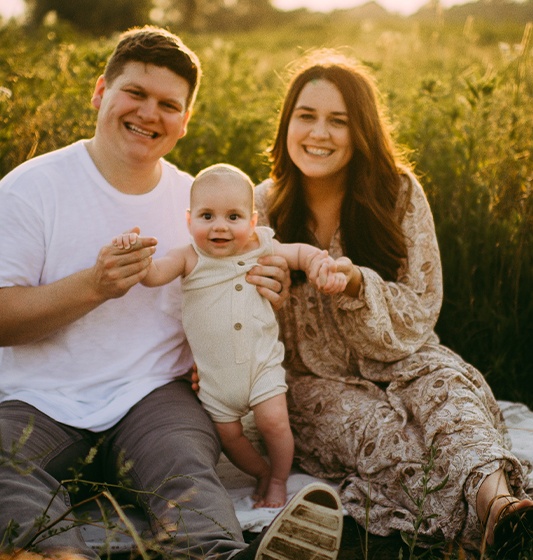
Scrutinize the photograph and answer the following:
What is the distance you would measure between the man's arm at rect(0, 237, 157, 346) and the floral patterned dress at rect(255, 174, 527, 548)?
901 mm

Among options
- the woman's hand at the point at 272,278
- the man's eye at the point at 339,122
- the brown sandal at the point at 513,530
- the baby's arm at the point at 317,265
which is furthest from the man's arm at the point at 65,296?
the brown sandal at the point at 513,530

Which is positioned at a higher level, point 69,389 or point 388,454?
point 69,389

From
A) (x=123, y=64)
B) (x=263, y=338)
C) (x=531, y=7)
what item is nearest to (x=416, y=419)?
(x=263, y=338)

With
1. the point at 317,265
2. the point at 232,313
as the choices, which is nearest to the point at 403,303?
the point at 317,265

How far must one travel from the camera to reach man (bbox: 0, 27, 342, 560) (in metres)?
2.47

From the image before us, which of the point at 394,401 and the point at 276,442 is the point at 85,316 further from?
the point at 394,401

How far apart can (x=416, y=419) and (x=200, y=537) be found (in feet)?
3.55

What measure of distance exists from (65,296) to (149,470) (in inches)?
25.4

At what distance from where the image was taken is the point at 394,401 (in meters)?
2.97

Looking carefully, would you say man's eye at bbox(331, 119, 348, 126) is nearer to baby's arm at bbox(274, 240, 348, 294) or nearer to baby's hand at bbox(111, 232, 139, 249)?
baby's arm at bbox(274, 240, 348, 294)

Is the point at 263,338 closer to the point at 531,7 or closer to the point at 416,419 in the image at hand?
the point at 416,419

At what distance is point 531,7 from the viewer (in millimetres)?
26922

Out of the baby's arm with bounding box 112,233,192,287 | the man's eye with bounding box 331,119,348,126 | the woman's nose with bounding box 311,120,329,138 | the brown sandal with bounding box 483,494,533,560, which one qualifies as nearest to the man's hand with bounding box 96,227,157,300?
the baby's arm with bounding box 112,233,192,287

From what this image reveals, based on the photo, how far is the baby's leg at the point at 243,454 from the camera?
2.85 metres
